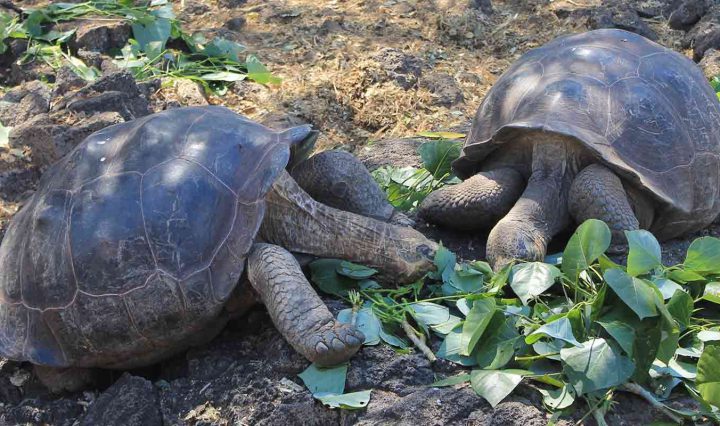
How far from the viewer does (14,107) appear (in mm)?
5359

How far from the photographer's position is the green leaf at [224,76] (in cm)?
601

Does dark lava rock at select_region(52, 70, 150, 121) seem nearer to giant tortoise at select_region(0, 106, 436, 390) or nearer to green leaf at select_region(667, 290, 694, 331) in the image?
giant tortoise at select_region(0, 106, 436, 390)

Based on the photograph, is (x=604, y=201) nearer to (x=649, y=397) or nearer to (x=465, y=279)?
(x=465, y=279)

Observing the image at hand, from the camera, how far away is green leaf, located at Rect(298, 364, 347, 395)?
2887 mm

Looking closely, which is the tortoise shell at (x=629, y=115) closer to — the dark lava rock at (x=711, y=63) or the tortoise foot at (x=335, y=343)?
the tortoise foot at (x=335, y=343)

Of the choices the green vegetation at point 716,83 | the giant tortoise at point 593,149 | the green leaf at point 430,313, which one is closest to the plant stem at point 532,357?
the green leaf at point 430,313

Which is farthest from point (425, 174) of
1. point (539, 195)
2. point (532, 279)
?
point (532, 279)

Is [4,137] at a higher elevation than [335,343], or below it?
below

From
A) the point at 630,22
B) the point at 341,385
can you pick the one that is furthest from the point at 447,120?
the point at 341,385

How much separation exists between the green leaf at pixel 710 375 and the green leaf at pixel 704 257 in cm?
57

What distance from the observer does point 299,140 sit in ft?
11.5

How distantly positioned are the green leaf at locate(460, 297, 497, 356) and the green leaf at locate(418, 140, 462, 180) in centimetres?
150

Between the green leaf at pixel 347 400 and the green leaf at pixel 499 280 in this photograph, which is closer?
the green leaf at pixel 347 400

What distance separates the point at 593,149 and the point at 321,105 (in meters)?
2.42
